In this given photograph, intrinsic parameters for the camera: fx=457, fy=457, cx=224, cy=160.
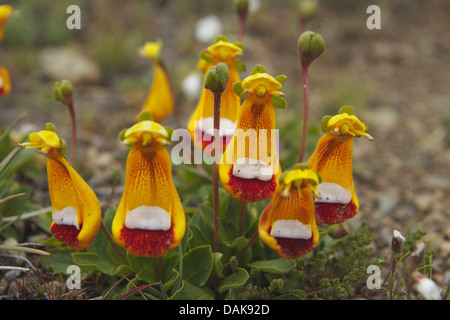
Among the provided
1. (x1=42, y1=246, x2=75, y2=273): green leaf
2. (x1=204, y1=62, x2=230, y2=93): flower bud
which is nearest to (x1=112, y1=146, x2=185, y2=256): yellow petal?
(x1=204, y1=62, x2=230, y2=93): flower bud

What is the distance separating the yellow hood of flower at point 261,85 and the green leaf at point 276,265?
0.69m

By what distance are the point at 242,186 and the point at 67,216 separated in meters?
0.62

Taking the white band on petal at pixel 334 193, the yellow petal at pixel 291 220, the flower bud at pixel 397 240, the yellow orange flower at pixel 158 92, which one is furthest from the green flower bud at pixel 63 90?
the flower bud at pixel 397 240

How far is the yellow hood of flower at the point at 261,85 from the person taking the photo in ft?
5.02

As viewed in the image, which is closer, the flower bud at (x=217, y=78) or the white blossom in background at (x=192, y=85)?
the flower bud at (x=217, y=78)

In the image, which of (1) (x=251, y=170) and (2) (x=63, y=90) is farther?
(2) (x=63, y=90)

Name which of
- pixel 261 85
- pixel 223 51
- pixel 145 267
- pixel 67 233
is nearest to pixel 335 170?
pixel 261 85

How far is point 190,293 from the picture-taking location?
1.81 meters

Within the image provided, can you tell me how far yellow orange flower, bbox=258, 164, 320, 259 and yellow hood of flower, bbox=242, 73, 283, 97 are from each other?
0.33 m

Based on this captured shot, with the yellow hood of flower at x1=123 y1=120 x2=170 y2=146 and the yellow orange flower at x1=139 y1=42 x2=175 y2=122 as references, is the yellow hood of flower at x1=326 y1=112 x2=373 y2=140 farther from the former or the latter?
the yellow orange flower at x1=139 y1=42 x2=175 y2=122

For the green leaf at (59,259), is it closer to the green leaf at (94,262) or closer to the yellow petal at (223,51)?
the green leaf at (94,262)

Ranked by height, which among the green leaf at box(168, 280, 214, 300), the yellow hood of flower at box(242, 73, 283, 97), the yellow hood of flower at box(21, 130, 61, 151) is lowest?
the green leaf at box(168, 280, 214, 300)

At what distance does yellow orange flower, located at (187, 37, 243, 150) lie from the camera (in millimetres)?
1845

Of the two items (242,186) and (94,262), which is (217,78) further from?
(94,262)
